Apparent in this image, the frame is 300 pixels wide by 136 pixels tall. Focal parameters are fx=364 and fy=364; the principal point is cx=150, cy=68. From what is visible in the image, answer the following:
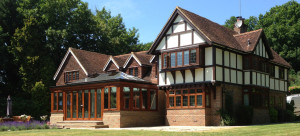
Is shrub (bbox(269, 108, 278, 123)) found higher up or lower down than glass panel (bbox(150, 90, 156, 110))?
lower down

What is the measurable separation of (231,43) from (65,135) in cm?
1622

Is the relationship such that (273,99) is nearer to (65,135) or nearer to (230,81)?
(230,81)

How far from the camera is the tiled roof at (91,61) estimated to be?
119 feet

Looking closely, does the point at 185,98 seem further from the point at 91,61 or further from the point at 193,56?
the point at 91,61

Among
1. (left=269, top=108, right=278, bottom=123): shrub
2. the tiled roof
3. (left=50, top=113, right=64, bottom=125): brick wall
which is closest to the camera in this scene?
(left=269, top=108, right=278, bottom=123): shrub

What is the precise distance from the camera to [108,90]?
27.5 meters

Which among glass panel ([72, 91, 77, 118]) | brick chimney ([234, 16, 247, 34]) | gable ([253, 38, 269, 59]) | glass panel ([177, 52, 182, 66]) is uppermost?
brick chimney ([234, 16, 247, 34])

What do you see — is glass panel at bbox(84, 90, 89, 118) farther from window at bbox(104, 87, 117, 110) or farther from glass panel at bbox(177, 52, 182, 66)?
glass panel at bbox(177, 52, 182, 66)

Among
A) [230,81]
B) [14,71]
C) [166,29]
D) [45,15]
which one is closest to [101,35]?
[45,15]

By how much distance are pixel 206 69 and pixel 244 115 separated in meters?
4.51

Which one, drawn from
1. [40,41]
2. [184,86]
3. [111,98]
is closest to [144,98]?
[111,98]

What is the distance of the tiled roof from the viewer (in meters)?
36.1

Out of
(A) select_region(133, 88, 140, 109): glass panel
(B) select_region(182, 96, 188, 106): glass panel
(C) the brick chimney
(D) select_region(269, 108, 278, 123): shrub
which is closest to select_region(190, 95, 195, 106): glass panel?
(B) select_region(182, 96, 188, 106): glass panel

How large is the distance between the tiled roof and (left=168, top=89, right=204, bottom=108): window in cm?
1054
